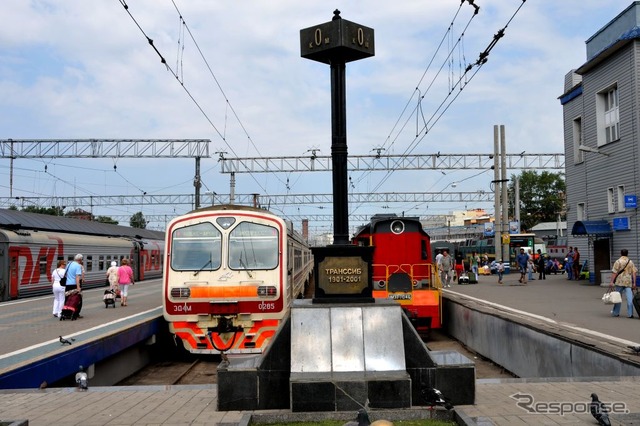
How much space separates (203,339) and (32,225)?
17095 mm

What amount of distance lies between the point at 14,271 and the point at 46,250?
2.47 meters

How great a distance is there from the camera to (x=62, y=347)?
9.64m

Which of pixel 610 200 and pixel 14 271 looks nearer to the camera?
pixel 14 271

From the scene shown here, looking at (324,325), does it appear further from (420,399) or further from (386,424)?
(386,424)

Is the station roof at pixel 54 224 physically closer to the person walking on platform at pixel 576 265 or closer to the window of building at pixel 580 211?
the window of building at pixel 580 211

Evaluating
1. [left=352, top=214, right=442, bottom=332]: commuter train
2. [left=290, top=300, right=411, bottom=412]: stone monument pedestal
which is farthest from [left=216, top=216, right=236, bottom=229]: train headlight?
[left=352, top=214, right=442, bottom=332]: commuter train

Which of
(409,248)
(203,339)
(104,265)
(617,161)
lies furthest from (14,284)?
(617,161)

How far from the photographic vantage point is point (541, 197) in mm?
82188

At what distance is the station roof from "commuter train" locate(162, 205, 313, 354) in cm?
1322

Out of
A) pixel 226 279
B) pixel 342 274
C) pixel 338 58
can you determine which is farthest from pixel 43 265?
pixel 342 274

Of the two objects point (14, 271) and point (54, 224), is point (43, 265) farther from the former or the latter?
point (54, 224)

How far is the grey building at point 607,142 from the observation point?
72.6 feet

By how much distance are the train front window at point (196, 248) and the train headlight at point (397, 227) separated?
21.8ft

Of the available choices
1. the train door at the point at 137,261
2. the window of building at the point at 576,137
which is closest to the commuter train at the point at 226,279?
the window of building at the point at 576,137
